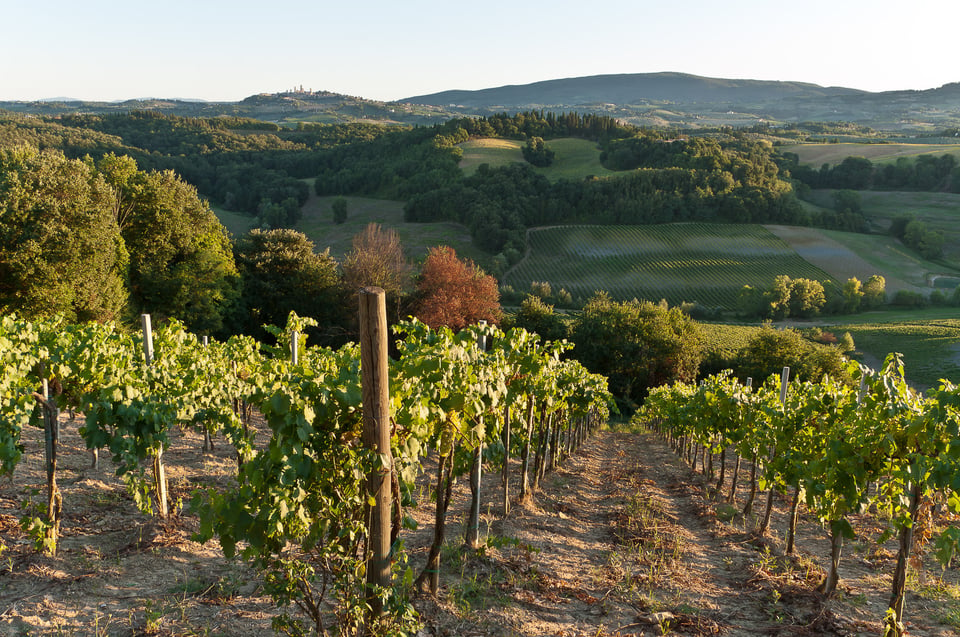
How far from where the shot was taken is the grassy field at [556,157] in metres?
87.8

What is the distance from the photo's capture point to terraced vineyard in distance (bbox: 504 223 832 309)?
202ft

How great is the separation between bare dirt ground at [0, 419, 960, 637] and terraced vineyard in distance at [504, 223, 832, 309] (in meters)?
52.2

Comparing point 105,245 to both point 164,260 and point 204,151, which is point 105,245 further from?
point 204,151

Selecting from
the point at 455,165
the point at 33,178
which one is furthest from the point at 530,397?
the point at 455,165

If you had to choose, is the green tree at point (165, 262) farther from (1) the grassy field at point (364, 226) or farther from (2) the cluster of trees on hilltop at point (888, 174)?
(2) the cluster of trees on hilltop at point (888, 174)

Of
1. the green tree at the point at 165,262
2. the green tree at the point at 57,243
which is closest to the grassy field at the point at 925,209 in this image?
the green tree at the point at 165,262

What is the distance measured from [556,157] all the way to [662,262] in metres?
38.3

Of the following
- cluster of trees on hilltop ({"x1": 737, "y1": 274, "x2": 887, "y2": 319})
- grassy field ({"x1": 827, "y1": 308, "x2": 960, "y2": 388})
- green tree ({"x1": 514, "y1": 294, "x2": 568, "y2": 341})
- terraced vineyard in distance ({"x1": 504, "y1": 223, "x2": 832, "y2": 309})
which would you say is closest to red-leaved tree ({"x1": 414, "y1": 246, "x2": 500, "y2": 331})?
green tree ({"x1": 514, "y1": 294, "x2": 568, "y2": 341})

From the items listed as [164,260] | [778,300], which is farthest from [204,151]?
[778,300]

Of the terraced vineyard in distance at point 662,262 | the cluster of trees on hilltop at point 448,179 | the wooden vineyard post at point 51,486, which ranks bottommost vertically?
the terraced vineyard in distance at point 662,262

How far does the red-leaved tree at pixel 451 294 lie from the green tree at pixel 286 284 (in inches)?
186

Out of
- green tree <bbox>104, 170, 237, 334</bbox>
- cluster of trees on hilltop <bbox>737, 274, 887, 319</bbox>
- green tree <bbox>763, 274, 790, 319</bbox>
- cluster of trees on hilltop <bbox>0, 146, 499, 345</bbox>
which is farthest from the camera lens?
cluster of trees on hilltop <bbox>737, 274, 887, 319</bbox>

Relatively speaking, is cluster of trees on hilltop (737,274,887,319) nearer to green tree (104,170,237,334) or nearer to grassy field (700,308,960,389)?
grassy field (700,308,960,389)

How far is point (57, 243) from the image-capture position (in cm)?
2109
